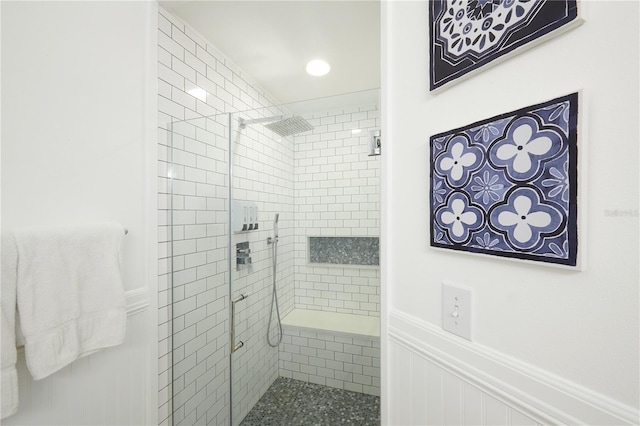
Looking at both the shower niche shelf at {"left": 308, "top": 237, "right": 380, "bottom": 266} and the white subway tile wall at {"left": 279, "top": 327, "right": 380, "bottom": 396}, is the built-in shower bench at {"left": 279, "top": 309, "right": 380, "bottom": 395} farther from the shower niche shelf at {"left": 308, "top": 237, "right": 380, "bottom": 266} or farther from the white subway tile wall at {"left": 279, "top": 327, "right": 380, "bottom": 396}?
the shower niche shelf at {"left": 308, "top": 237, "right": 380, "bottom": 266}

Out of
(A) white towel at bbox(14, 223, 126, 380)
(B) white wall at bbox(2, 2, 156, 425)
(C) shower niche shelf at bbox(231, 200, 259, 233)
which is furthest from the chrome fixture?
(A) white towel at bbox(14, 223, 126, 380)

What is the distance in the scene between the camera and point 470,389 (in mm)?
740

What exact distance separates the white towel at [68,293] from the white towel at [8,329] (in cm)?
2

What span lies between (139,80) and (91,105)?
275mm

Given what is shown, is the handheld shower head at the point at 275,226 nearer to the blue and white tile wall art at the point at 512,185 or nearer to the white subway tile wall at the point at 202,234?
the white subway tile wall at the point at 202,234

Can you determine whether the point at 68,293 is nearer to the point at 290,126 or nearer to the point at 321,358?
the point at 290,126

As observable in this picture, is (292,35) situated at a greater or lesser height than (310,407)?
greater

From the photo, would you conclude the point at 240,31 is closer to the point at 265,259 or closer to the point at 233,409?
the point at 265,259

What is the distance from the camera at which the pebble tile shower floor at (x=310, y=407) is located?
1739 millimetres

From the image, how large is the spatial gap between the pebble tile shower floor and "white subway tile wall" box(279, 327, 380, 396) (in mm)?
52

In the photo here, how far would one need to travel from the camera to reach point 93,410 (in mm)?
1072

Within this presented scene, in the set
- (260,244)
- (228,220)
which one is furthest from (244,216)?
(260,244)

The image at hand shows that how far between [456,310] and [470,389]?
211 mm


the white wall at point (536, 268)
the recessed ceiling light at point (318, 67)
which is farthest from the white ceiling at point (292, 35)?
the white wall at point (536, 268)
